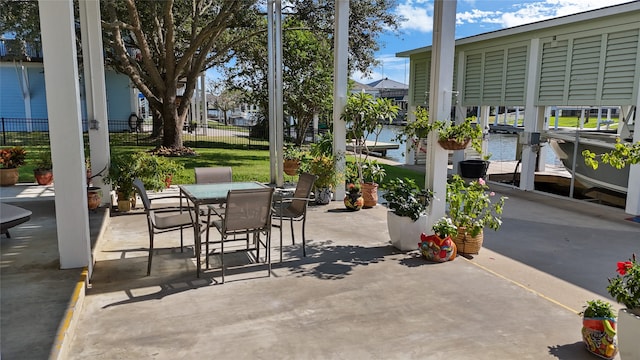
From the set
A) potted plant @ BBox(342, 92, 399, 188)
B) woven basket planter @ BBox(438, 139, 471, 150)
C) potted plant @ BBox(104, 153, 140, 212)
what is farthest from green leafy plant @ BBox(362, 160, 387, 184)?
potted plant @ BBox(104, 153, 140, 212)

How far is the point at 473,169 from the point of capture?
458 inches

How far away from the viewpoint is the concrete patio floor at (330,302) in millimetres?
2980

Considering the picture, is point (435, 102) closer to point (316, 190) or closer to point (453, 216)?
point (453, 216)

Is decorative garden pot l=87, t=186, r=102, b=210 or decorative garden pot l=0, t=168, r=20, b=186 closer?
decorative garden pot l=87, t=186, r=102, b=210

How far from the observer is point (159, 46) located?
51.1ft

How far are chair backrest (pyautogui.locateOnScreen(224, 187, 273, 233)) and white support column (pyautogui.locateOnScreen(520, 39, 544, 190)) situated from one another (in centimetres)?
785

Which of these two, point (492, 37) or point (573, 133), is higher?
point (492, 37)

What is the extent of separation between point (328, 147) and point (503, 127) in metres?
6.33

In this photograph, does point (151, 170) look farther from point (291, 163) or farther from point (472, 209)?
point (472, 209)

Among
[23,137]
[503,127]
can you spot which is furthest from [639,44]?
[23,137]

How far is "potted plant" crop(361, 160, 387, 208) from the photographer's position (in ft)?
24.6

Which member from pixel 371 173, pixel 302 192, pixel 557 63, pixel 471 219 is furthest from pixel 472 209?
pixel 557 63

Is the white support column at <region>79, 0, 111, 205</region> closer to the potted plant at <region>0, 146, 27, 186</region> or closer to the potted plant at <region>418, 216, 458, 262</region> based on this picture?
the potted plant at <region>0, 146, 27, 186</region>

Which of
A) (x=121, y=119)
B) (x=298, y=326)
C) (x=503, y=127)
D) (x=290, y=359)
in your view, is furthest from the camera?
(x=121, y=119)
